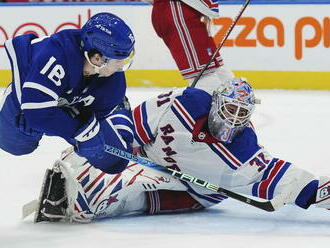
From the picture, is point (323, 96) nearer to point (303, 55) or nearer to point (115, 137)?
point (303, 55)

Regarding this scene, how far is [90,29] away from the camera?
8.43ft

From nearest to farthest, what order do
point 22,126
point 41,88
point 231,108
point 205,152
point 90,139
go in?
point 41,88, point 90,139, point 22,126, point 231,108, point 205,152

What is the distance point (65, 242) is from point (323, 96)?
3598mm

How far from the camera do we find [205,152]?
10.0 ft

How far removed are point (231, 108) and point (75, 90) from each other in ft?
1.82

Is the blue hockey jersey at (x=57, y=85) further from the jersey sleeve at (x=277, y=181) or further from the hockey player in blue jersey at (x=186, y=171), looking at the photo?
the jersey sleeve at (x=277, y=181)

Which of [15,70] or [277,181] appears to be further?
[277,181]

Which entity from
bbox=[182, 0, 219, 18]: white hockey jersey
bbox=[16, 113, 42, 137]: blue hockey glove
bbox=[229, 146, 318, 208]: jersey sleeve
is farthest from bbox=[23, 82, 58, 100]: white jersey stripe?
bbox=[182, 0, 219, 18]: white hockey jersey

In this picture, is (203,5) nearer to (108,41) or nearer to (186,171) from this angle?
(186,171)

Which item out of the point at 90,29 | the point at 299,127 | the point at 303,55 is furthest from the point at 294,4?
the point at 90,29

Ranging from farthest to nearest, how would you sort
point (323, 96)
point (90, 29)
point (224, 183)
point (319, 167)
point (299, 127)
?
point (323, 96) → point (299, 127) → point (319, 167) → point (224, 183) → point (90, 29)

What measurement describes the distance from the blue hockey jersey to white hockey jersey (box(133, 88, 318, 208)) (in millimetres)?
254

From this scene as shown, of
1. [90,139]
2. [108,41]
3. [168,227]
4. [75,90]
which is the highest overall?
[108,41]

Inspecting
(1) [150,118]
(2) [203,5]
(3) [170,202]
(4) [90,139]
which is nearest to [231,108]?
(1) [150,118]
